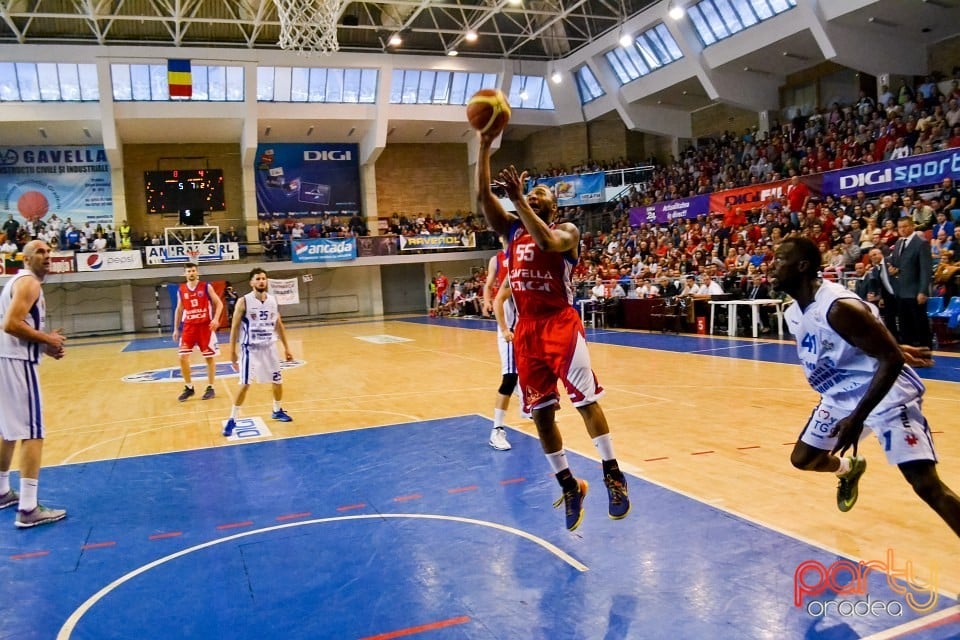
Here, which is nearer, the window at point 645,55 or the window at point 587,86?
the window at point 645,55

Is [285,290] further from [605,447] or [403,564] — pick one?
[605,447]

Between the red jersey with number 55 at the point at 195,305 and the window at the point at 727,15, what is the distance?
18.9m

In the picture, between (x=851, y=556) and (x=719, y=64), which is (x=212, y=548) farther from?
(x=719, y=64)

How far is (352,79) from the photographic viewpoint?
29.8 metres

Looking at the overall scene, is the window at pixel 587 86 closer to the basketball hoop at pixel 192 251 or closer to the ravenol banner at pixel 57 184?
the basketball hoop at pixel 192 251

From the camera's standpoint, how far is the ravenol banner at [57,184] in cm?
2902

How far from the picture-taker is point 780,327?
14180 mm

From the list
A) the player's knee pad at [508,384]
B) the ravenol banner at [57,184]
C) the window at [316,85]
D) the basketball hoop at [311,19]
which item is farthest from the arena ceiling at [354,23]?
the player's knee pad at [508,384]

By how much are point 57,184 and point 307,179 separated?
32.4 ft

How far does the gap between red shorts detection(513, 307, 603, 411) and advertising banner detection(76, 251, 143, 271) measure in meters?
26.2

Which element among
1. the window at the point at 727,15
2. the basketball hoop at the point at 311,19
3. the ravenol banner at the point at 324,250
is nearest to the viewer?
the basketball hoop at the point at 311,19

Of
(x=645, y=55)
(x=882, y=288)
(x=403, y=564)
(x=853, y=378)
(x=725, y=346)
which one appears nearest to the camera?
(x=853, y=378)

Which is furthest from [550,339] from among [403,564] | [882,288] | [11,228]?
[11,228]

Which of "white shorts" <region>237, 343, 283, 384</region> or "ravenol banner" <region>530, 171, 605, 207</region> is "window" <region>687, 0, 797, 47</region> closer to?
"ravenol banner" <region>530, 171, 605, 207</region>
